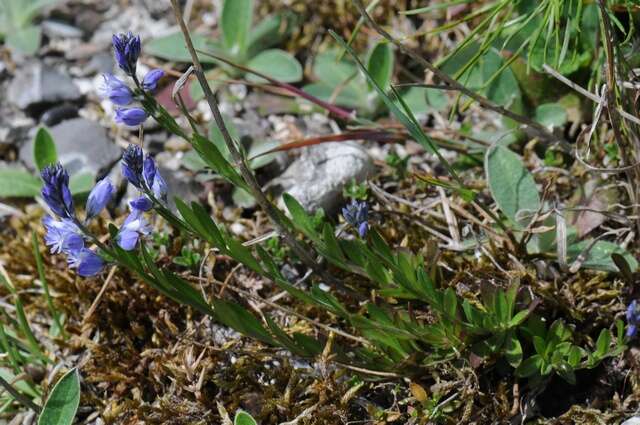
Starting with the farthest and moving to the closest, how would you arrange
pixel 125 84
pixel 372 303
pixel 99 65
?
pixel 99 65, pixel 372 303, pixel 125 84

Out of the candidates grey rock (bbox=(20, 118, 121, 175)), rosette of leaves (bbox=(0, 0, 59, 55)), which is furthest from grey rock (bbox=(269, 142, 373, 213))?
rosette of leaves (bbox=(0, 0, 59, 55))

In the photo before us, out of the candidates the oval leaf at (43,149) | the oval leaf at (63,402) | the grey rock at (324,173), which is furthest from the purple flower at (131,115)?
the oval leaf at (43,149)

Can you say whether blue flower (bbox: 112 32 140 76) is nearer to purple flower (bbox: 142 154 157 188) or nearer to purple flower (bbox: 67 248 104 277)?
purple flower (bbox: 142 154 157 188)

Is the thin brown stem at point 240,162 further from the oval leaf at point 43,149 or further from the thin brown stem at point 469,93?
the oval leaf at point 43,149

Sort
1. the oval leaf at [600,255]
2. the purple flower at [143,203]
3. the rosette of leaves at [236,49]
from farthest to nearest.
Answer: the rosette of leaves at [236,49]
the oval leaf at [600,255]
the purple flower at [143,203]

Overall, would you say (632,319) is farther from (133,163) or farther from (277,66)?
(277,66)

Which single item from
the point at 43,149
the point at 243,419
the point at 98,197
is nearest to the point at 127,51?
the point at 98,197
